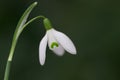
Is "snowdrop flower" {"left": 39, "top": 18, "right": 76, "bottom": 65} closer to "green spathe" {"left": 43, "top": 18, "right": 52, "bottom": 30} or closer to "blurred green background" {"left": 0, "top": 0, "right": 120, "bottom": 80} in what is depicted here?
"green spathe" {"left": 43, "top": 18, "right": 52, "bottom": 30}

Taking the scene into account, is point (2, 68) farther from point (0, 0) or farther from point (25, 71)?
point (0, 0)

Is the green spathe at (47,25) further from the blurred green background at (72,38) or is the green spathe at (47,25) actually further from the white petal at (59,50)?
the blurred green background at (72,38)

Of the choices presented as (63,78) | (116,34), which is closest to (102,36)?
(116,34)

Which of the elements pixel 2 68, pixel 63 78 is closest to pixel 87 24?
pixel 63 78

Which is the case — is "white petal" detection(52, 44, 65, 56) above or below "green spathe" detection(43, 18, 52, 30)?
below

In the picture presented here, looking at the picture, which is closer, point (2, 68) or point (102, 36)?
point (2, 68)

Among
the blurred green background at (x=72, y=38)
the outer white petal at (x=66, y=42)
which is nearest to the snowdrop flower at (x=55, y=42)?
the outer white petal at (x=66, y=42)

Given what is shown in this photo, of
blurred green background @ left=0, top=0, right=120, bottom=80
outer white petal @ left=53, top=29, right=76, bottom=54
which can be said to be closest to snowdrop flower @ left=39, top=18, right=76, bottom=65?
outer white petal @ left=53, top=29, right=76, bottom=54

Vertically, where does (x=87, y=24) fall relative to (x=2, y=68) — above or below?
above
